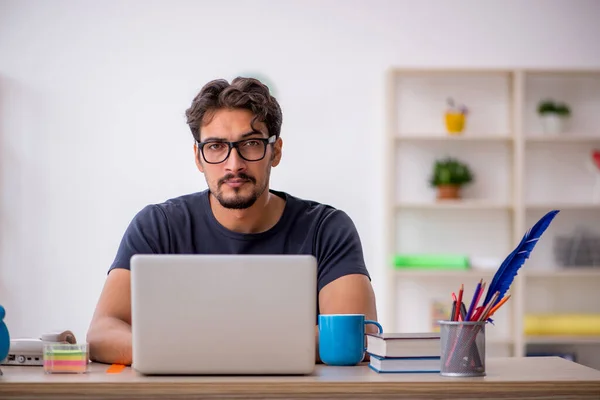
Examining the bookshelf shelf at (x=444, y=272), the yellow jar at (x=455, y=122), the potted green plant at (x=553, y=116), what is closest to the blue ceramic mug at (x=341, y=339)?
the bookshelf shelf at (x=444, y=272)

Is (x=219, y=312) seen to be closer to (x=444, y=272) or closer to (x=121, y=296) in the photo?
(x=121, y=296)

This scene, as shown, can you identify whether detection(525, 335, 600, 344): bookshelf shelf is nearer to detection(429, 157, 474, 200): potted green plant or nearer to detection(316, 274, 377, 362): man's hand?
detection(429, 157, 474, 200): potted green plant

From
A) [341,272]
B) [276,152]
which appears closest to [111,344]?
[341,272]

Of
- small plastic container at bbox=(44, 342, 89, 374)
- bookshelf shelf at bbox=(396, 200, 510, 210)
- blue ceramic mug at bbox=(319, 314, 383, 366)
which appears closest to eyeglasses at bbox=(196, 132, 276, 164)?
blue ceramic mug at bbox=(319, 314, 383, 366)

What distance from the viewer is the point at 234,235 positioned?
2.41m

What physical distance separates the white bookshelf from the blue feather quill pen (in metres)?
3.25

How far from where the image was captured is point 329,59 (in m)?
4.97

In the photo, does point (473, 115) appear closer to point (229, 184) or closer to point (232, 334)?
point (229, 184)

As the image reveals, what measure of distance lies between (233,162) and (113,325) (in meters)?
0.54

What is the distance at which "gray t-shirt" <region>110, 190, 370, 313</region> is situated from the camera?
2.37 meters

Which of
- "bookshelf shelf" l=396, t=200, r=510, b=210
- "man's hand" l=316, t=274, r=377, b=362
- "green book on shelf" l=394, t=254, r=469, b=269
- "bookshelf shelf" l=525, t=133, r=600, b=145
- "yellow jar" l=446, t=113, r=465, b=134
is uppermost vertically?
"yellow jar" l=446, t=113, r=465, b=134

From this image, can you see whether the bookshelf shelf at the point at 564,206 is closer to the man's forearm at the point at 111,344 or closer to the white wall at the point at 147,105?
the white wall at the point at 147,105

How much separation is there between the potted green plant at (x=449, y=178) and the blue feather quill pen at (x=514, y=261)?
Result: 320cm

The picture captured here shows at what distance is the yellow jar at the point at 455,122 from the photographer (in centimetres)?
480
